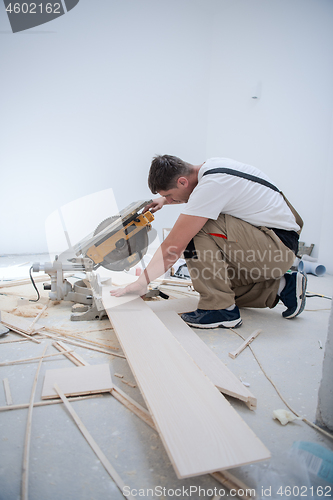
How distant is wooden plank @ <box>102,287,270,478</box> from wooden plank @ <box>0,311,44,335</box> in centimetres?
62

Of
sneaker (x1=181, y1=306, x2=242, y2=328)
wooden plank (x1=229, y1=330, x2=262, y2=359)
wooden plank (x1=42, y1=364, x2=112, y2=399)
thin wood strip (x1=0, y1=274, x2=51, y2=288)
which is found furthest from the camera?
thin wood strip (x1=0, y1=274, x2=51, y2=288)

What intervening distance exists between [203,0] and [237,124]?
1.97m

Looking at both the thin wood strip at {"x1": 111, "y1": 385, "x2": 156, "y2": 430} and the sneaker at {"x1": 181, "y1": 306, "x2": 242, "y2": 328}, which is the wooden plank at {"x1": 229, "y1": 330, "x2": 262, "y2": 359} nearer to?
the sneaker at {"x1": 181, "y1": 306, "x2": 242, "y2": 328}

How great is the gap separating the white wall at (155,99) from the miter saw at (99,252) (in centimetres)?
259

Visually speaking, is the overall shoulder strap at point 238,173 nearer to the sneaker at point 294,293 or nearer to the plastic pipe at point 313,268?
the sneaker at point 294,293

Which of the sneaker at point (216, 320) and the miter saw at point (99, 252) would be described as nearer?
the sneaker at point (216, 320)

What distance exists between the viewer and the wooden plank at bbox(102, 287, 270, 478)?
0.80 m

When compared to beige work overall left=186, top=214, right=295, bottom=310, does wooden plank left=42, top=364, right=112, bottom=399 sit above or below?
below

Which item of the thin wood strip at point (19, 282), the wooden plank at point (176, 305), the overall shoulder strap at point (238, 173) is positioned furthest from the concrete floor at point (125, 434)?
the thin wood strip at point (19, 282)

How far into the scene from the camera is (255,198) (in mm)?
1903

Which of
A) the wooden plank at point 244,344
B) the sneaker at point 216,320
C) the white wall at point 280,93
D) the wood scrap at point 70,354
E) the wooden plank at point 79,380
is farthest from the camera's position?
the white wall at point 280,93

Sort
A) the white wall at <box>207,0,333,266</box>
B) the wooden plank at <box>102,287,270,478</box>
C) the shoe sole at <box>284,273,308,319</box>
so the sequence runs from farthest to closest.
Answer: the white wall at <box>207,0,333,266</box> → the shoe sole at <box>284,273,308,319</box> → the wooden plank at <box>102,287,270,478</box>

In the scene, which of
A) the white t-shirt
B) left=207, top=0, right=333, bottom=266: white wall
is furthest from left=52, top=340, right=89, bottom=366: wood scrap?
left=207, top=0, right=333, bottom=266: white wall

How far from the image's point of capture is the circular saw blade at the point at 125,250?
2.28 m
